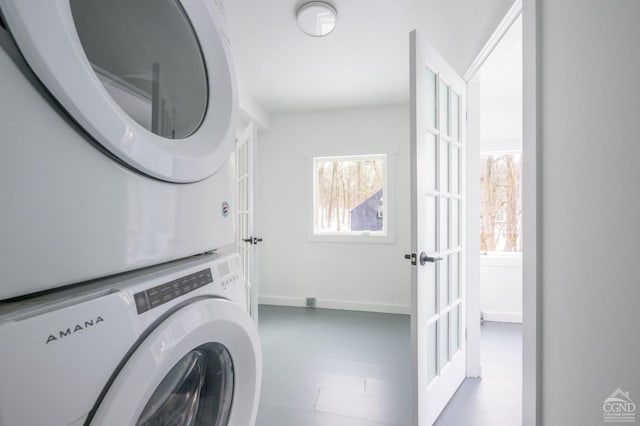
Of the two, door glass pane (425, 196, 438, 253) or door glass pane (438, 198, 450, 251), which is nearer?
door glass pane (425, 196, 438, 253)

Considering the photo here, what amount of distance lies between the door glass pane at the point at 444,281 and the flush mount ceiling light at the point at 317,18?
1614mm

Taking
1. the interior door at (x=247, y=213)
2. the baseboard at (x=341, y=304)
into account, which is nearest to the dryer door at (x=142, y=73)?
the interior door at (x=247, y=213)

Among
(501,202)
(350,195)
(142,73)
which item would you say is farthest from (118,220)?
(501,202)

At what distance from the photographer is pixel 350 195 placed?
11.8 feet

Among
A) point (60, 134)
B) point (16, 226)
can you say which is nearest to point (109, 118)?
point (60, 134)

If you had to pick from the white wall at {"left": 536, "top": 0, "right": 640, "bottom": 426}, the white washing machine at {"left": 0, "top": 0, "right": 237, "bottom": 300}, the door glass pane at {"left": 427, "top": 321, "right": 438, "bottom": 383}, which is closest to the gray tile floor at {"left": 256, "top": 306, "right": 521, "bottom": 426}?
the door glass pane at {"left": 427, "top": 321, "right": 438, "bottom": 383}

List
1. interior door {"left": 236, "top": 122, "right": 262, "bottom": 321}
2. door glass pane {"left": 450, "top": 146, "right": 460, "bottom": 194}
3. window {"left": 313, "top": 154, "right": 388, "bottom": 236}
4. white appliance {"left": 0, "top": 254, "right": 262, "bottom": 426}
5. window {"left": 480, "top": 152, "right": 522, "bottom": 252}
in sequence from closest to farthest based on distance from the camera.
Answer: white appliance {"left": 0, "top": 254, "right": 262, "bottom": 426} → door glass pane {"left": 450, "top": 146, "right": 460, "bottom": 194} → interior door {"left": 236, "top": 122, "right": 262, "bottom": 321} → window {"left": 480, "top": 152, "right": 522, "bottom": 252} → window {"left": 313, "top": 154, "right": 388, "bottom": 236}

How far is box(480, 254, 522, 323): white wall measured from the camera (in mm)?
2949

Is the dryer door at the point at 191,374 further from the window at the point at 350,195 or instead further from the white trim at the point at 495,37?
the window at the point at 350,195

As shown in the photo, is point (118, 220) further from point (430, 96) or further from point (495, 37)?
point (495, 37)

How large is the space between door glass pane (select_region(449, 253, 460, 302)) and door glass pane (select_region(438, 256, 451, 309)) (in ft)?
0.20

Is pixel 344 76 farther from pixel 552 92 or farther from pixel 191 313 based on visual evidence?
pixel 191 313

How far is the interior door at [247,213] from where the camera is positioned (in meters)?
2.66

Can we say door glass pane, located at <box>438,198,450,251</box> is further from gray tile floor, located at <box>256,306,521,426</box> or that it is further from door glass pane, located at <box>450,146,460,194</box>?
gray tile floor, located at <box>256,306,521,426</box>
